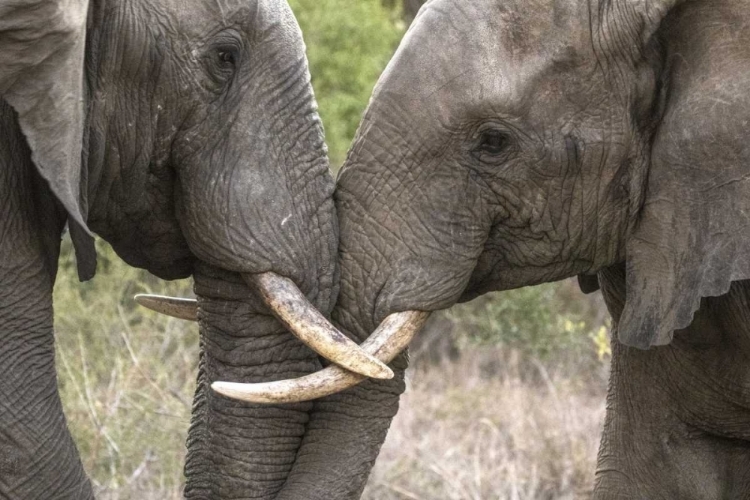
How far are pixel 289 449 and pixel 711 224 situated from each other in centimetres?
138

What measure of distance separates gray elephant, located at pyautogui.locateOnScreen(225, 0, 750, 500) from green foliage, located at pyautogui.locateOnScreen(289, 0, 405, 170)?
6.04 m

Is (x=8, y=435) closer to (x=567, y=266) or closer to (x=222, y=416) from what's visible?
(x=222, y=416)

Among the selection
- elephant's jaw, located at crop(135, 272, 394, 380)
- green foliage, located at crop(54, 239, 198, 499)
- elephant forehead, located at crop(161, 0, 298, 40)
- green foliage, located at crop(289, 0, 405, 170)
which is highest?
elephant forehead, located at crop(161, 0, 298, 40)

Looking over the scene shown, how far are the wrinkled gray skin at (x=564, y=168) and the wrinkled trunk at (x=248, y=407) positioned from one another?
0.18 m

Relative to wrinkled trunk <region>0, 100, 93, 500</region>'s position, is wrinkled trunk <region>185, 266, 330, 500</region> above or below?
below

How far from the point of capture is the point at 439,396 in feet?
28.6

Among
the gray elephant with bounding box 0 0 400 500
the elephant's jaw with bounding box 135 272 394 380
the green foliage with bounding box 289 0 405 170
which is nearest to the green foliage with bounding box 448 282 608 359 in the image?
the green foliage with bounding box 289 0 405 170

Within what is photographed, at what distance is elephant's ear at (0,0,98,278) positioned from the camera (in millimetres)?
4180

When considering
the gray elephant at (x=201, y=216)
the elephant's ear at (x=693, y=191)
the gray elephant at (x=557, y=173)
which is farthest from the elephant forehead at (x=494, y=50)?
the gray elephant at (x=201, y=216)

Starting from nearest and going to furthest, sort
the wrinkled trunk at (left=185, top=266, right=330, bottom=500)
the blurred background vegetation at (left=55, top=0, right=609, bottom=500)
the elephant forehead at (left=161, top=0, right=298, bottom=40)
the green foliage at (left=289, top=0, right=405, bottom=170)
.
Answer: the elephant forehead at (left=161, top=0, right=298, bottom=40) → the wrinkled trunk at (left=185, top=266, right=330, bottom=500) → the blurred background vegetation at (left=55, top=0, right=609, bottom=500) → the green foliage at (left=289, top=0, right=405, bottom=170)

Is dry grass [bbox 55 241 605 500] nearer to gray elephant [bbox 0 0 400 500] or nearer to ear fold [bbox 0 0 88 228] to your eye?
gray elephant [bbox 0 0 400 500]

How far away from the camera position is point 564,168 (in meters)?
4.56

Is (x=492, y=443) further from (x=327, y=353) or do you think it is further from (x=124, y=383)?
(x=327, y=353)

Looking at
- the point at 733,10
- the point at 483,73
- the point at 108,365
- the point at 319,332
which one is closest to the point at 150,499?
the point at 108,365
